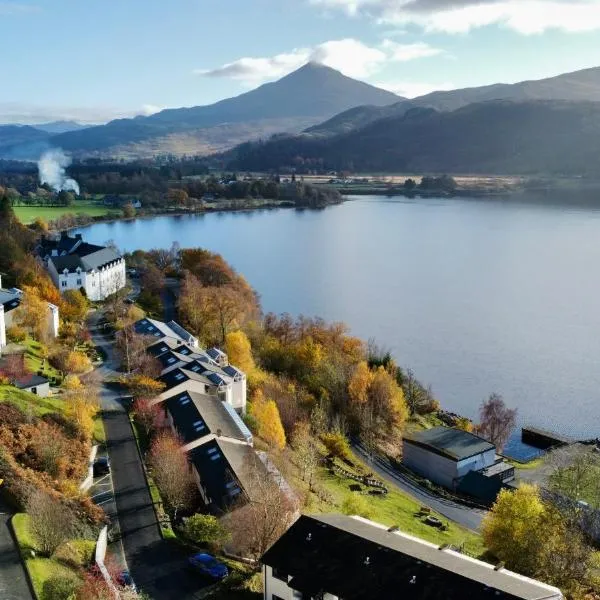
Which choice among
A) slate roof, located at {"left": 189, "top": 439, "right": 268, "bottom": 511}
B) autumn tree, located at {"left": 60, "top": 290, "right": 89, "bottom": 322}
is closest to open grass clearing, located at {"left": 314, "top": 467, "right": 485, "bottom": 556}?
slate roof, located at {"left": 189, "top": 439, "right": 268, "bottom": 511}

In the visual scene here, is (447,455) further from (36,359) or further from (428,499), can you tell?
(36,359)

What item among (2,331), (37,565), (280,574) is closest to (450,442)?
(280,574)

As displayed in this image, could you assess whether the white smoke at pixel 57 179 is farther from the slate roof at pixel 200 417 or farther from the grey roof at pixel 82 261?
the slate roof at pixel 200 417

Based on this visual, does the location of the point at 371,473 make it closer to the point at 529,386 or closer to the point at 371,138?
the point at 529,386

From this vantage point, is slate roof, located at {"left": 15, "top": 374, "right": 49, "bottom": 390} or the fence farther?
slate roof, located at {"left": 15, "top": 374, "right": 49, "bottom": 390}

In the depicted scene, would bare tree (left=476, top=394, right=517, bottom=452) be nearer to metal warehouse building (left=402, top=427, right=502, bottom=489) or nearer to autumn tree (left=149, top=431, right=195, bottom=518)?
metal warehouse building (left=402, top=427, right=502, bottom=489)

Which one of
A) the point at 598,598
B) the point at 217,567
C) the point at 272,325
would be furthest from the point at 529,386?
the point at 217,567

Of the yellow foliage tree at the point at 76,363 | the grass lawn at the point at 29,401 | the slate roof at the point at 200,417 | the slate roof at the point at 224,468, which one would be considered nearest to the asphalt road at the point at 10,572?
the slate roof at the point at 224,468
